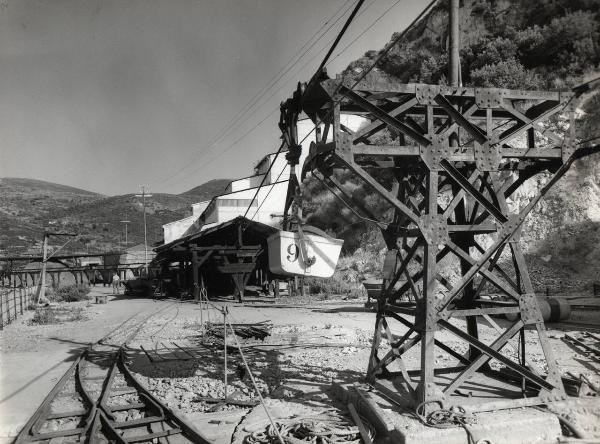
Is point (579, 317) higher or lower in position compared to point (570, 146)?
lower

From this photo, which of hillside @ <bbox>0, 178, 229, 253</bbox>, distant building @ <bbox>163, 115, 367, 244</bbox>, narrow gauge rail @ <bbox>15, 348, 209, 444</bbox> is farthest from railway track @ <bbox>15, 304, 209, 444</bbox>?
hillside @ <bbox>0, 178, 229, 253</bbox>

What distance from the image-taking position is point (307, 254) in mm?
8492

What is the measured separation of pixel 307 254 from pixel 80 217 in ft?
324

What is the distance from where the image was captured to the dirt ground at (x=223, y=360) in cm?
727

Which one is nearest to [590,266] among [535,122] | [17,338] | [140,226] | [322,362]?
[322,362]

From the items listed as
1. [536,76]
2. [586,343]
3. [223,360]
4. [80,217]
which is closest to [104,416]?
[223,360]

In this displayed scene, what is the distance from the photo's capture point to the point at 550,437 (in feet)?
17.4

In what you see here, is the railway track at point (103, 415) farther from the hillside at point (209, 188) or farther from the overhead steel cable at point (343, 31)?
the hillside at point (209, 188)

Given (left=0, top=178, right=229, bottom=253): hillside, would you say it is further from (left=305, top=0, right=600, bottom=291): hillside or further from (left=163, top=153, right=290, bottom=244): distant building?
(left=305, top=0, right=600, bottom=291): hillside

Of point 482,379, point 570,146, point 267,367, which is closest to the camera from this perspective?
point 570,146

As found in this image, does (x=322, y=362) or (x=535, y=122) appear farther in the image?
(x=322, y=362)

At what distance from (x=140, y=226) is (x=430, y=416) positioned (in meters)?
99.3

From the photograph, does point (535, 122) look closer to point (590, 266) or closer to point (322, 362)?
point (322, 362)

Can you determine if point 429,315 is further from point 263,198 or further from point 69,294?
point 263,198
